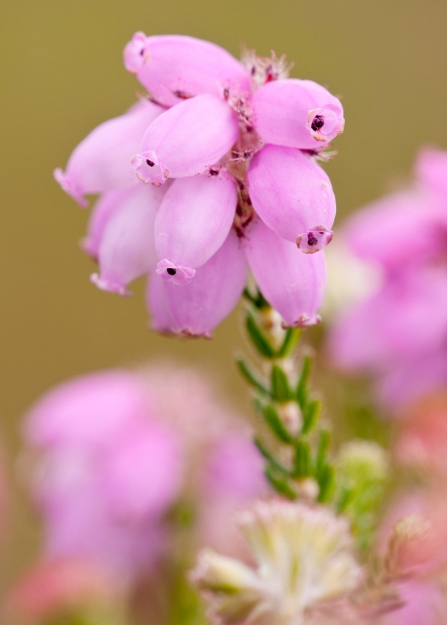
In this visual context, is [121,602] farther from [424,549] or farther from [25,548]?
[25,548]

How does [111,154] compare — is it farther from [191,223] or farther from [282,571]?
[282,571]

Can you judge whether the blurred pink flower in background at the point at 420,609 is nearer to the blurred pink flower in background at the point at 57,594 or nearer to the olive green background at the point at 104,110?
the blurred pink flower in background at the point at 57,594

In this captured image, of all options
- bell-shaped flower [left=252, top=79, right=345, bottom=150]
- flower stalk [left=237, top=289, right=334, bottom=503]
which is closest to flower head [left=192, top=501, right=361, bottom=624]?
flower stalk [left=237, top=289, right=334, bottom=503]

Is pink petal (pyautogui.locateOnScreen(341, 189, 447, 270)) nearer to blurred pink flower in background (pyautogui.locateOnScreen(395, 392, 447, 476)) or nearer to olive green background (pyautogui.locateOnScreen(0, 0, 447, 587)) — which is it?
blurred pink flower in background (pyautogui.locateOnScreen(395, 392, 447, 476))

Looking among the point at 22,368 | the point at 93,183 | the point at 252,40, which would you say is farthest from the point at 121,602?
the point at 252,40

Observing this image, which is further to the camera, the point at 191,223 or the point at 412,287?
the point at 412,287

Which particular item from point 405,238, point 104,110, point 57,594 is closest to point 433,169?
point 405,238

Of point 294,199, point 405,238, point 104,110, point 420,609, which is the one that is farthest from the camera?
point 104,110
